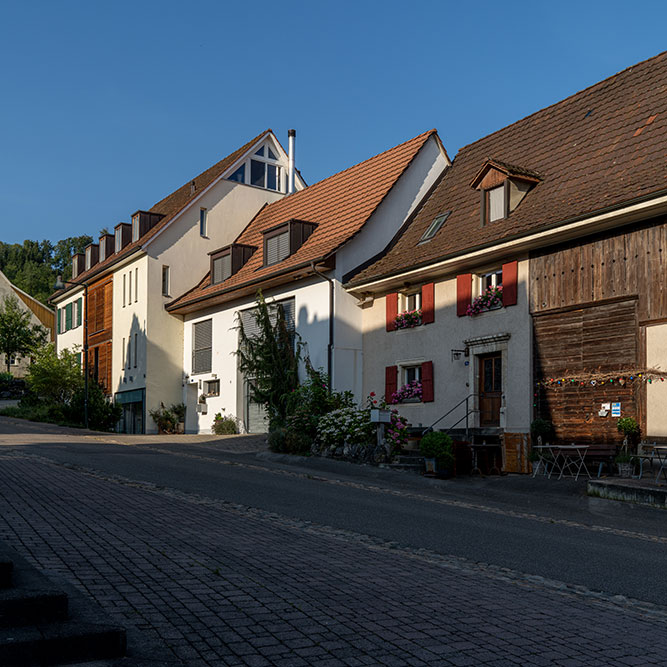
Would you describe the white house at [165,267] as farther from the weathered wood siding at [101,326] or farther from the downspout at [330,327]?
the downspout at [330,327]

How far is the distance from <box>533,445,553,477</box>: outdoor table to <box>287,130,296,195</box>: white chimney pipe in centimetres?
2069

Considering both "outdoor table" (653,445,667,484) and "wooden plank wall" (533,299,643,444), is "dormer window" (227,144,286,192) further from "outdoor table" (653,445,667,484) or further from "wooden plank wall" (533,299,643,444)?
"outdoor table" (653,445,667,484)

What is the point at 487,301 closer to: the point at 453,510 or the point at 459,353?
the point at 459,353

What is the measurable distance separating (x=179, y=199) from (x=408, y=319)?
19.8m

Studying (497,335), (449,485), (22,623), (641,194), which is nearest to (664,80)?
(641,194)

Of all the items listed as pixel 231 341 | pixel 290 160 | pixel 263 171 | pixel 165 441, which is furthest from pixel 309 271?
pixel 290 160

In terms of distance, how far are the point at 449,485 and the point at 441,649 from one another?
12026mm

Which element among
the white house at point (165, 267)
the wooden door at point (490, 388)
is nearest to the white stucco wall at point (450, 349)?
the wooden door at point (490, 388)

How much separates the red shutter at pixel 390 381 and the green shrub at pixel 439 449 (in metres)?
5.47

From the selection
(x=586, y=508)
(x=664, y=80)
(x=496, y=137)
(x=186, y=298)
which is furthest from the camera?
(x=186, y=298)

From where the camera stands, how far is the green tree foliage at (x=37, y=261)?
3735 inches

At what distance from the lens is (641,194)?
1639 cm

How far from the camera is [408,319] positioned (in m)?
23.3

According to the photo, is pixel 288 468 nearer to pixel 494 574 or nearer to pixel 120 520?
pixel 120 520
